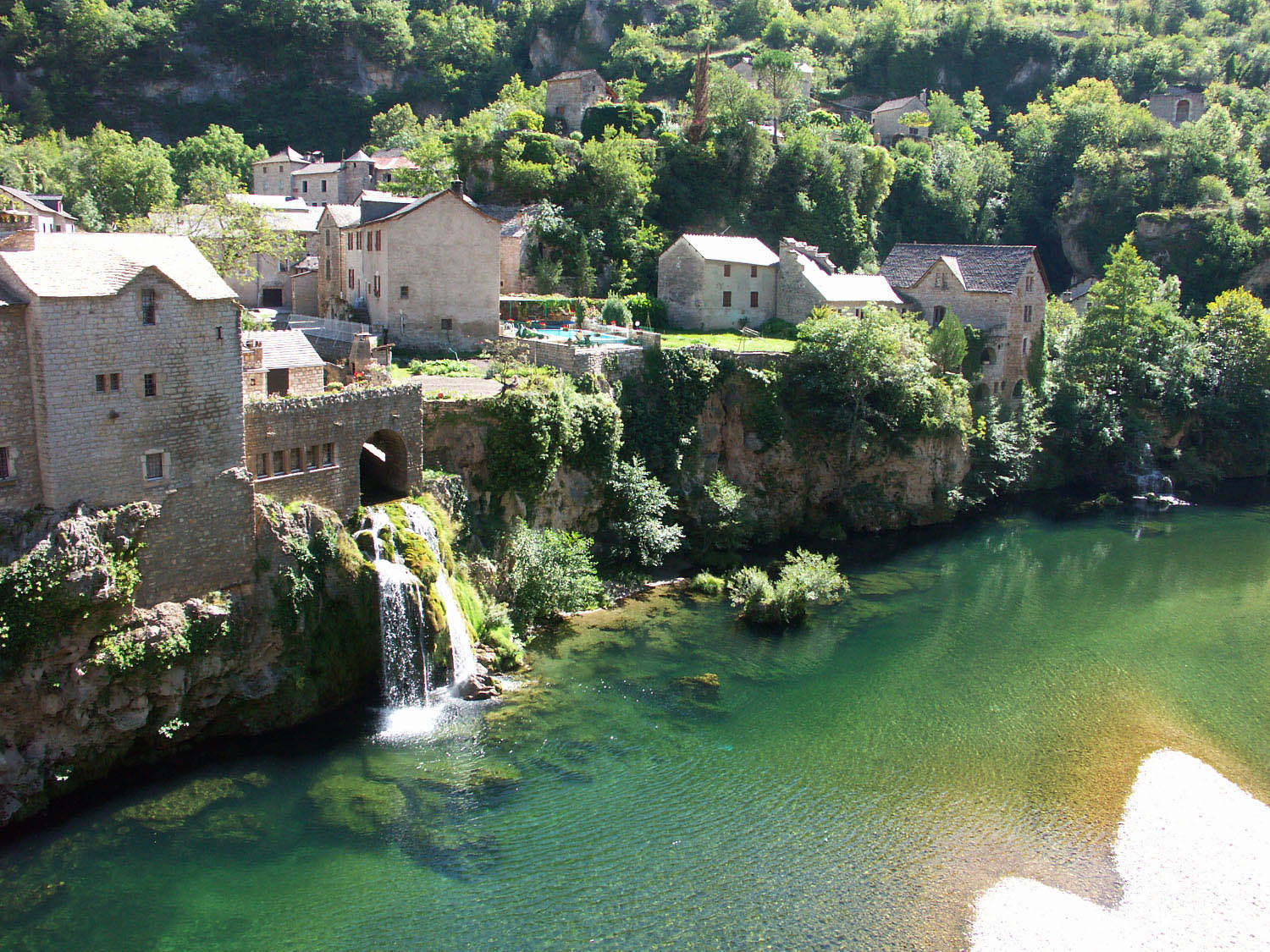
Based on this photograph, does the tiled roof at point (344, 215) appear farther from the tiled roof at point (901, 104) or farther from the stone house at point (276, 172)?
the tiled roof at point (901, 104)

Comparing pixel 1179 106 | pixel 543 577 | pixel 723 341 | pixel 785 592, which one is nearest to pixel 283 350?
pixel 543 577

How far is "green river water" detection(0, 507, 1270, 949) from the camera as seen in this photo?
20.4 metres

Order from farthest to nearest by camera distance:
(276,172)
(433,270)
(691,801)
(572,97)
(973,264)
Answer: (276,172)
(572,97)
(973,264)
(433,270)
(691,801)

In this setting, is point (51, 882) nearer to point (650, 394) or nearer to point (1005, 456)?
point (650, 394)

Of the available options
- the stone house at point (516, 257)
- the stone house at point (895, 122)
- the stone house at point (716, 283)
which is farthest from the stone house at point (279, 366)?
the stone house at point (895, 122)

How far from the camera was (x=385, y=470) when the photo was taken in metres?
34.3

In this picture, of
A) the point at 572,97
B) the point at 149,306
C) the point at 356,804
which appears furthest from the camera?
the point at 572,97

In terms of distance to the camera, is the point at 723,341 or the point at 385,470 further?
the point at 723,341

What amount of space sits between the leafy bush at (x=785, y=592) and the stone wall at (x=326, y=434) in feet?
41.2

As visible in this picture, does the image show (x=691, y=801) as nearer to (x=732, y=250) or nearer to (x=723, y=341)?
(x=723, y=341)

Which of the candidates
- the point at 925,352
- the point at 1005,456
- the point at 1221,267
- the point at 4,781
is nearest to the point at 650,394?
the point at 925,352

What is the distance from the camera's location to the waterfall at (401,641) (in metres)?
29.0

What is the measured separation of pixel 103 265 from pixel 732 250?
38278mm

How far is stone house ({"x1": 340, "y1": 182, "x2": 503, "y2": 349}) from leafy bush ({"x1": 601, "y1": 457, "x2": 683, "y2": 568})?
1281cm
